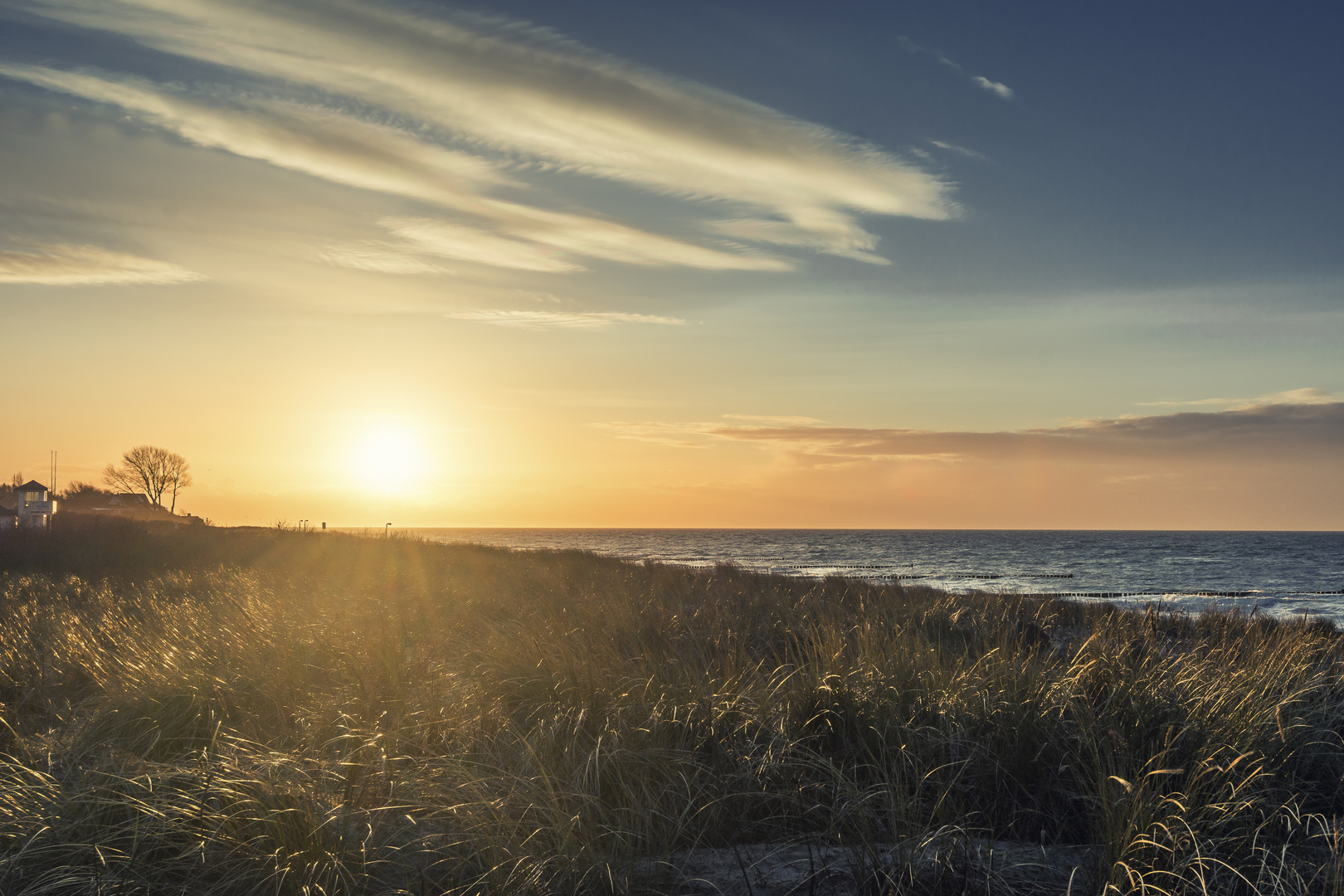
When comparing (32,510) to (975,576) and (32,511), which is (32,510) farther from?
(975,576)

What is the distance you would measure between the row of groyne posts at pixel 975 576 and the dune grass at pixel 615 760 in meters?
14.6

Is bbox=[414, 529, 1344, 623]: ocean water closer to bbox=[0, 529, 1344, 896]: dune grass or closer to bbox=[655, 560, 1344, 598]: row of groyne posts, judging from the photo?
bbox=[655, 560, 1344, 598]: row of groyne posts

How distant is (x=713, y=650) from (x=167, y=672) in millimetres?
5643

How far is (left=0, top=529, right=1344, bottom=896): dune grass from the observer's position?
154 inches

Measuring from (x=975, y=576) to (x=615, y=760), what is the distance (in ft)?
160

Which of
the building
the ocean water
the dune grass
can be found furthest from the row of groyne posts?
the building

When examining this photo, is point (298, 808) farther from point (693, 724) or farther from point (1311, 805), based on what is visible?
point (1311, 805)

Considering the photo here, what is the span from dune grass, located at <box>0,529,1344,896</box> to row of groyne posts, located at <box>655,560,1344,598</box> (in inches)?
575

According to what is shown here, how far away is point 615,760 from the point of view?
16.4 ft

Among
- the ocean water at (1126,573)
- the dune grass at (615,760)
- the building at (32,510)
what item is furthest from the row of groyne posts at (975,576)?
the building at (32,510)

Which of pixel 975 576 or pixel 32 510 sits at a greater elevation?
pixel 32 510

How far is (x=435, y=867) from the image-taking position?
4047 millimetres

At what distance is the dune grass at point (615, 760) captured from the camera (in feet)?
12.9

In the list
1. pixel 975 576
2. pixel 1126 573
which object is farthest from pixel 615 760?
pixel 1126 573
